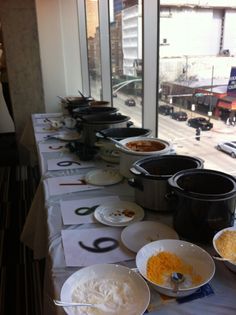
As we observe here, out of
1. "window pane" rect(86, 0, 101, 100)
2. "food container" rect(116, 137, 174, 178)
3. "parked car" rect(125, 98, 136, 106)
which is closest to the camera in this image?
"food container" rect(116, 137, 174, 178)

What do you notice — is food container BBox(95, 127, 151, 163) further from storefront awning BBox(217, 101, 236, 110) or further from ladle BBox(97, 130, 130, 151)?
storefront awning BBox(217, 101, 236, 110)

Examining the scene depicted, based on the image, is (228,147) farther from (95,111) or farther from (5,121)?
(5,121)

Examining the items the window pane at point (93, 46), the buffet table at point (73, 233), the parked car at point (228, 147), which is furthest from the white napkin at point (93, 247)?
the window pane at point (93, 46)

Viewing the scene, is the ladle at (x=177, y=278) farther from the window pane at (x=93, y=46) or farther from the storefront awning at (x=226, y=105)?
the window pane at (x=93, y=46)

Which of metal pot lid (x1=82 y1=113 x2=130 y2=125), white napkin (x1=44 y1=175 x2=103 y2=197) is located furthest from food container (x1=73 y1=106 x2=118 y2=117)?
white napkin (x1=44 y1=175 x2=103 y2=197)

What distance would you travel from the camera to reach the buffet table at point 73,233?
1.84 feet

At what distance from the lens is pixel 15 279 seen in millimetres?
1494

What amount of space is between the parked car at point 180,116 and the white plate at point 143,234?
2.40 feet

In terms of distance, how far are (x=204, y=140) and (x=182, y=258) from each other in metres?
0.76

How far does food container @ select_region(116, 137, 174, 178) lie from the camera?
1005 mm

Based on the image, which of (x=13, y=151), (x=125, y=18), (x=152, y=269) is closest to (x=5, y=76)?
(x=13, y=151)

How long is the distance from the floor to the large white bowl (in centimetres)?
83

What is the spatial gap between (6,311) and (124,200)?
0.80m

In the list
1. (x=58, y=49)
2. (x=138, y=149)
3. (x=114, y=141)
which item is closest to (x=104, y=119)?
(x=114, y=141)
